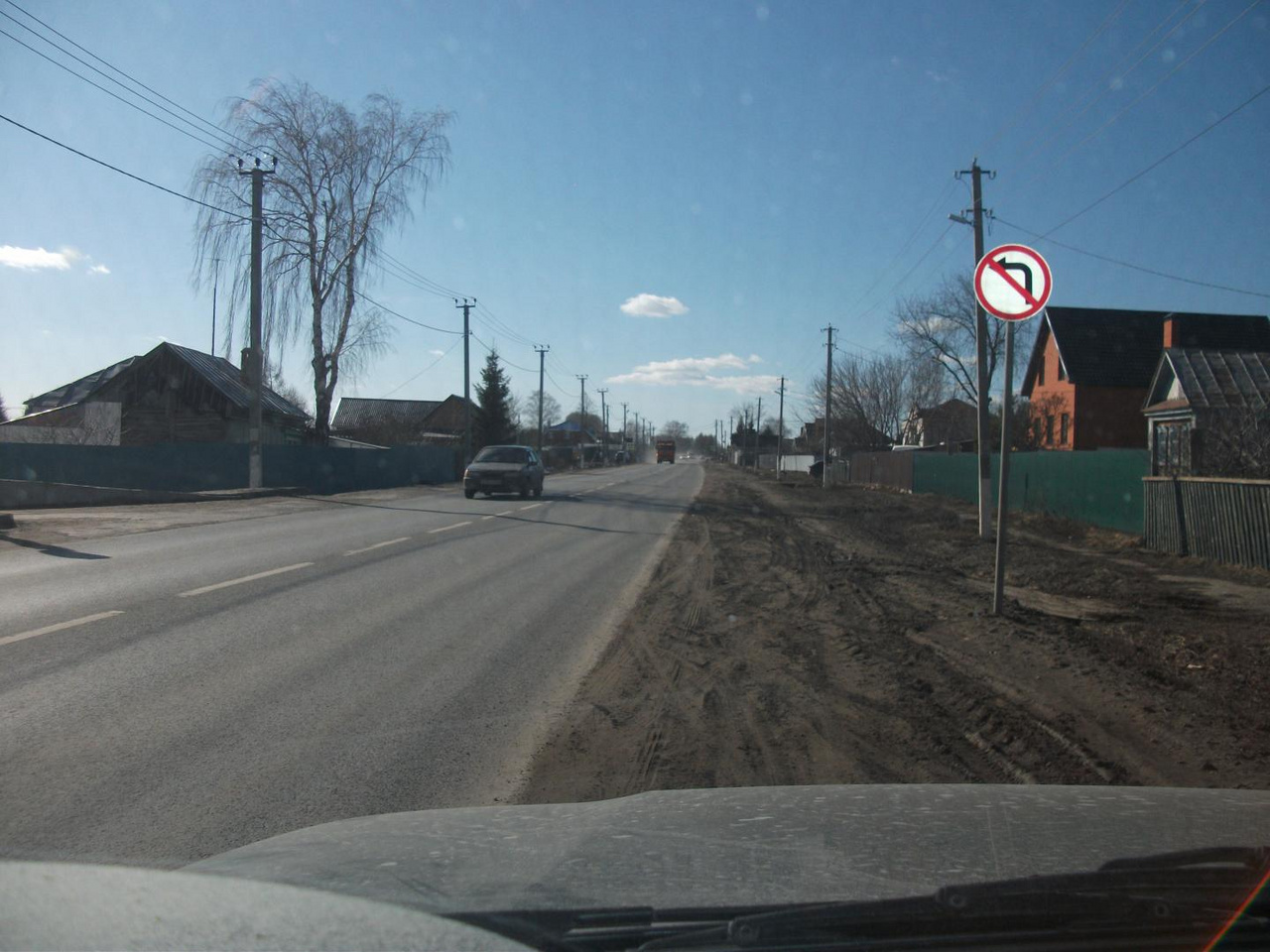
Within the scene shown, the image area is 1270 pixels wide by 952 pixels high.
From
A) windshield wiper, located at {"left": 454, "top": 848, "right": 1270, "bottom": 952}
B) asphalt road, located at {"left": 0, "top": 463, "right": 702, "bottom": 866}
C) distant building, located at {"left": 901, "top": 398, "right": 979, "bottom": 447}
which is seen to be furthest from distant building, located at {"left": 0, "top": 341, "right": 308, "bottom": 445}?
distant building, located at {"left": 901, "top": 398, "right": 979, "bottom": 447}

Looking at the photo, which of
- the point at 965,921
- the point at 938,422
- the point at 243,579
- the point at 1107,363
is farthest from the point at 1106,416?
the point at 965,921

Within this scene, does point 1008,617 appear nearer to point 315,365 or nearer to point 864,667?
point 864,667

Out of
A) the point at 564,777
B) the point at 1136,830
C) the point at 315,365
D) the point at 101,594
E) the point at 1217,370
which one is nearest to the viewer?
the point at 1136,830

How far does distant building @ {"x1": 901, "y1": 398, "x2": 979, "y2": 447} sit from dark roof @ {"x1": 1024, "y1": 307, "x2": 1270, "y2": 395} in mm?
21703

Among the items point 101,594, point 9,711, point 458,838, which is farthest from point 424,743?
point 101,594

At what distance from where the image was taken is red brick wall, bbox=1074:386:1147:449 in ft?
124

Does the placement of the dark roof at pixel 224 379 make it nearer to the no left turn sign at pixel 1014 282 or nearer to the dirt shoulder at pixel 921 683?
the dirt shoulder at pixel 921 683

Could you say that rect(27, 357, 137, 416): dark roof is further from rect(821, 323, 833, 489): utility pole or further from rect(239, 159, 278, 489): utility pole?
rect(821, 323, 833, 489): utility pole

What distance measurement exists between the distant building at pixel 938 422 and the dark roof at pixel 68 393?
164ft

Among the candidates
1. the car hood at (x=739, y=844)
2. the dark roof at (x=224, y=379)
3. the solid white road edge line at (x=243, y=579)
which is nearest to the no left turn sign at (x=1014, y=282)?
the car hood at (x=739, y=844)

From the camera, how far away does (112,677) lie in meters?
5.87

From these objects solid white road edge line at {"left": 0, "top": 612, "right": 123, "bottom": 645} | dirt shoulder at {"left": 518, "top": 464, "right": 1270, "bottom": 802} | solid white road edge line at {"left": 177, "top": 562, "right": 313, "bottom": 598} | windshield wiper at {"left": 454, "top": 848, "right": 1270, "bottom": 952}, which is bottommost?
dirt shoulder at {"left": 518, "top": 464, "right": 1270, "bottom": 802}

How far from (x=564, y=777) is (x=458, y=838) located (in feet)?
5.32

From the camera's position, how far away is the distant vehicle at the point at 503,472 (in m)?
26.8
